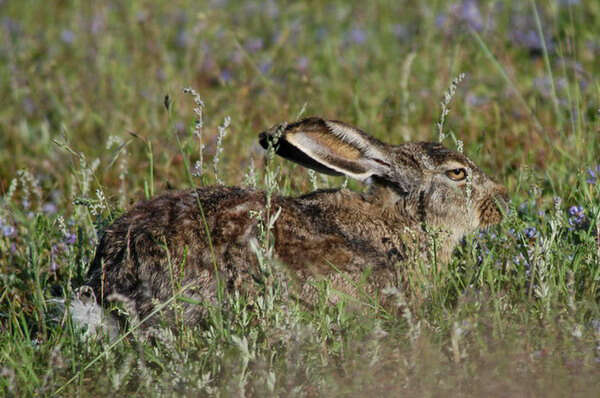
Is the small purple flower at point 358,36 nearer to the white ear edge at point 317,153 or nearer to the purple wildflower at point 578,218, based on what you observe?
the white ear edge at point 317,153

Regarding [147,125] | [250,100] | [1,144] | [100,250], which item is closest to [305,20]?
[250,100]

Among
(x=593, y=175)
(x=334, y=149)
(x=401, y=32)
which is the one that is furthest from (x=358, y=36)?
(x=593, y=175)

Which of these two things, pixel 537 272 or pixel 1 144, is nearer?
pixel 537 272

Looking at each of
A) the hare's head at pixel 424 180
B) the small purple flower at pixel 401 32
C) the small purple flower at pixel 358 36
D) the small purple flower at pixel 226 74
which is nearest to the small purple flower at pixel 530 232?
the hare's head at pixel 424 180

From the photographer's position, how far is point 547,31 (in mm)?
9578

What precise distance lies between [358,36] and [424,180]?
3.97 meters

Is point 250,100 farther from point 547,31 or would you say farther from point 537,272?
point 537,272

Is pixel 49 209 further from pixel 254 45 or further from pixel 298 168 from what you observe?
pixel 254 45

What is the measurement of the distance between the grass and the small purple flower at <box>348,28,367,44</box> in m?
0.02

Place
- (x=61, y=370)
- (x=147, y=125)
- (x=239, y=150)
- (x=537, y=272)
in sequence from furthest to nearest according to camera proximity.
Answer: (x=147, y=125) → (x=239, y=150) → (x=537, y=272) → (x=61, y=370)

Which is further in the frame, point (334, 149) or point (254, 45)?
point (254, 45)

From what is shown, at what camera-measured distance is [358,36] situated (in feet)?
31.7

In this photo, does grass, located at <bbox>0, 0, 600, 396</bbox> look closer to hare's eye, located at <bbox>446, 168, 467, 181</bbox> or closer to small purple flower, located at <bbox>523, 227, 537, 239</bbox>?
small purple flower, located at <bbox>523, 227, 537, 239</bbox>

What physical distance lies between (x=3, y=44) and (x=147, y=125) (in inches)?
116
